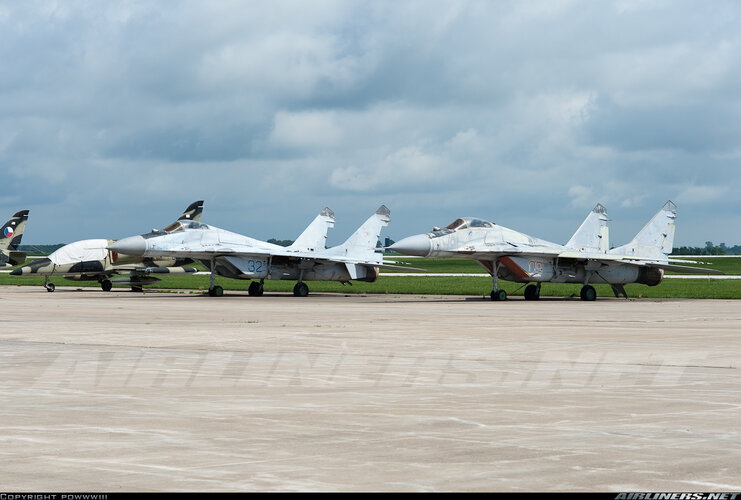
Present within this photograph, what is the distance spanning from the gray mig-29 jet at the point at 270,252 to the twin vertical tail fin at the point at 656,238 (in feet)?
39.0

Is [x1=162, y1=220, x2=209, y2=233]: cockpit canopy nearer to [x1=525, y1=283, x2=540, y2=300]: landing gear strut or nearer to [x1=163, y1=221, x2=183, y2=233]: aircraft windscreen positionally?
[x1=163, y1=221, x2=183, y2=233]: aircraft windscreen

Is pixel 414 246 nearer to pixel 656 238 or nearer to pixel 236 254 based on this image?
pixel 236 254

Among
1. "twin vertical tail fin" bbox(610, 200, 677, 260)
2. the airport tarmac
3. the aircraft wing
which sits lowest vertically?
the airport tarmac

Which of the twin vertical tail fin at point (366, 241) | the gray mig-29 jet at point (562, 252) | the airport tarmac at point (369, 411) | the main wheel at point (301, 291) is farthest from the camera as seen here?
the twin vertical tail fin at point (366, 241)

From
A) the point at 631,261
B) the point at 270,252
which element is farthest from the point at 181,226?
the point at 631,261

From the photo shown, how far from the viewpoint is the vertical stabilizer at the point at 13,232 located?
6303 centimetres

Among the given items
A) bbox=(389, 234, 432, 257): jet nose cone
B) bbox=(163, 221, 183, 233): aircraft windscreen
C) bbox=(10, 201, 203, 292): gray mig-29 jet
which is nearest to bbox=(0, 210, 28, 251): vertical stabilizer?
bbox=(10, 201, 203, 292): gray mig-29 jet

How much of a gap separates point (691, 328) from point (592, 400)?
12.3 m

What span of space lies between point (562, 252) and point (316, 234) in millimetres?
13099

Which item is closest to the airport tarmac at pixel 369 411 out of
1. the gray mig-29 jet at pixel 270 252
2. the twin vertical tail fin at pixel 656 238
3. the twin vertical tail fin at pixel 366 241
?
the gray mig-29 jet at pixel 270 252

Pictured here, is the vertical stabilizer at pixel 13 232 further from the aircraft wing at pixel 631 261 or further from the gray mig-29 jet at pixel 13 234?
the aircraft wing at pixel 631 261

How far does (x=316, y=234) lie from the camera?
153 feet

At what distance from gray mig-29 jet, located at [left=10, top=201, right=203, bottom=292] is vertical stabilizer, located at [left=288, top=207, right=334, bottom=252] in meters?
5.97

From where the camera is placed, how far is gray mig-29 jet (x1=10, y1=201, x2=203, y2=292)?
46.7 m
